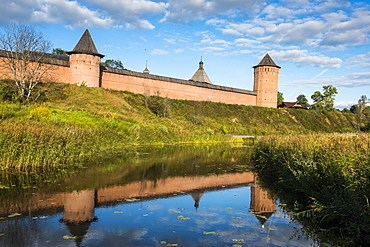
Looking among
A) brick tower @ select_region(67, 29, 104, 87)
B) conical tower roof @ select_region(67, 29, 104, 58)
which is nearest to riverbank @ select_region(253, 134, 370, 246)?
brick tower @ select_region(67, 29, 104, 87)

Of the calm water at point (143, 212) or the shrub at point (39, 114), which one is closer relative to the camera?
the calm water at point (143, 212)

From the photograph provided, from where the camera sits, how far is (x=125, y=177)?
8180mm

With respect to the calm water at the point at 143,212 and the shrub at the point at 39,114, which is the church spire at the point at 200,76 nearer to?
the shrub at the point at 39,114

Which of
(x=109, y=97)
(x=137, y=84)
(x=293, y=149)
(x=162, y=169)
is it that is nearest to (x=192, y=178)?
(x=162, y=169)

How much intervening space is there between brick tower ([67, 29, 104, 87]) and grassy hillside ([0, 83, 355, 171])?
1494 millimetres

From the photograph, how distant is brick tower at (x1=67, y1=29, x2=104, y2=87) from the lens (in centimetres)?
2636

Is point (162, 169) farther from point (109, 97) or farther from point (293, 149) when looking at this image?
point (109, 97)

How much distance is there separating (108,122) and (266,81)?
2957 cm

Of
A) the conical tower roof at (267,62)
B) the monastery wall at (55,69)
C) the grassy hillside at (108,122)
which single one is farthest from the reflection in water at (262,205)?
the conical tower roof at (267,62)

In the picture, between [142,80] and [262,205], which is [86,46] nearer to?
[142,80]

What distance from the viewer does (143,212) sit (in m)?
5.27

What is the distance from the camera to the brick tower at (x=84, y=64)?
86.5 ft

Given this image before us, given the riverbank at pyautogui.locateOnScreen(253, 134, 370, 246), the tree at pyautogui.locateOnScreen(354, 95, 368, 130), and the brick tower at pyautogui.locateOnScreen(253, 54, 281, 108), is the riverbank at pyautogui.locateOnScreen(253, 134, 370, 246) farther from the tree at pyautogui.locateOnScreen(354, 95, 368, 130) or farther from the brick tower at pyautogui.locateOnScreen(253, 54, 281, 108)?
the tree at pyautogui.locateOnScreen(354, 95, 368, 130)

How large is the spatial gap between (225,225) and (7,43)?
22.7m
